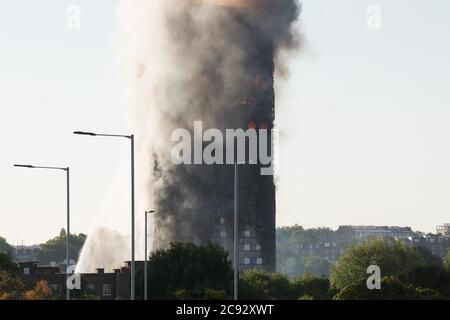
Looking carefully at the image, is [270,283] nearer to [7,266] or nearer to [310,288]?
[310,288]

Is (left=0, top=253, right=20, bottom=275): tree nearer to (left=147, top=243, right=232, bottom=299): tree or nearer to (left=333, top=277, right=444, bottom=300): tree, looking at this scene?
(left=147, top=243, right=232, bottom=299): tree

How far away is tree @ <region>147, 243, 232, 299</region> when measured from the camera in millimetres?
Result: 144500

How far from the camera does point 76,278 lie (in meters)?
152

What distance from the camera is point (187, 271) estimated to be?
148375 mm

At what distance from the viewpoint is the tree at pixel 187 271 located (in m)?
144

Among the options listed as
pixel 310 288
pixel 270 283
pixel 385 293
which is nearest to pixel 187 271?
pixel 385 293

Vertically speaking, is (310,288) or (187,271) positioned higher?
(187,271)

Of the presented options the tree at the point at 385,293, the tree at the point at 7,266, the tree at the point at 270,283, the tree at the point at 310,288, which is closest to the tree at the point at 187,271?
the tree at the point at 385,293

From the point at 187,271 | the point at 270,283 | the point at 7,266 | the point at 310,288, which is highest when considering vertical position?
the point at 7,266

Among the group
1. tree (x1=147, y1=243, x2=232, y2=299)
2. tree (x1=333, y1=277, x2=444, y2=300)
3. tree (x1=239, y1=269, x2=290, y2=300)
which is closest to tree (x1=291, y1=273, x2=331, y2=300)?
tree (x1=239, y1=269, x2=290, y2=300)

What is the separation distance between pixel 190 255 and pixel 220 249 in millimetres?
5084
